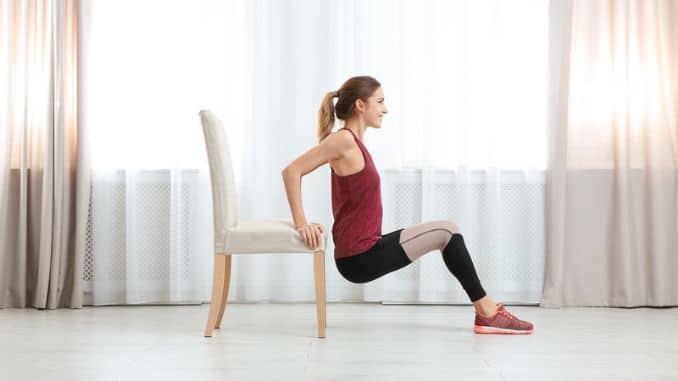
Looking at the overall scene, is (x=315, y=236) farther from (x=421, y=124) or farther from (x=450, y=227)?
(x=421, y=124)

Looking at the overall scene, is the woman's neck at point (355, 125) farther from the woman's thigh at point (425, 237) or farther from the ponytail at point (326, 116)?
the woman's thigh at point (425, 237)

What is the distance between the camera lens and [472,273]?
3275 millimetres

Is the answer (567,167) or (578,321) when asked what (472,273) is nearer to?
(578,321)

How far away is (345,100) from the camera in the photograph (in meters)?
3.30

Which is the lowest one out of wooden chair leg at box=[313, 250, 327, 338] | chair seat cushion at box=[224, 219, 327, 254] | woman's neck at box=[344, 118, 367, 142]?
wooden chair leg at box=[313, 250, 327, 338]

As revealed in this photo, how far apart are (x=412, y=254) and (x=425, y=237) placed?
81mm

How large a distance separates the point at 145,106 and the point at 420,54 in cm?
142

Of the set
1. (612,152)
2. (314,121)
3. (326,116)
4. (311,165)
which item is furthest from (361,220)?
(612,152)

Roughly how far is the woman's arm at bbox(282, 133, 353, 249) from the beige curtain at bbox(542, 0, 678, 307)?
1568 mm

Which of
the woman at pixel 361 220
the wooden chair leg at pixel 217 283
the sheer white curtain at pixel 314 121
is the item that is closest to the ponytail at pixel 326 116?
the woman at pixel 361 220

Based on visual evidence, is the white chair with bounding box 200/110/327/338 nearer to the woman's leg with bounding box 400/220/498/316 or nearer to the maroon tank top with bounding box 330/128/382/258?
the maroon tank top with bounding box 330/128/382/258

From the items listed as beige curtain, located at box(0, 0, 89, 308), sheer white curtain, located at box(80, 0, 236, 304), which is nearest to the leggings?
sheer white curtain, located at box(80, 0, 236, 304)

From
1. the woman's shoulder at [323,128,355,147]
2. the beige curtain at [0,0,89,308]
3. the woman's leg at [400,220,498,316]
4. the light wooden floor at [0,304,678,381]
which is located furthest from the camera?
the beige curtain at [0,0,89,308]

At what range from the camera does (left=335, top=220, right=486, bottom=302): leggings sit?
3.23 meters
